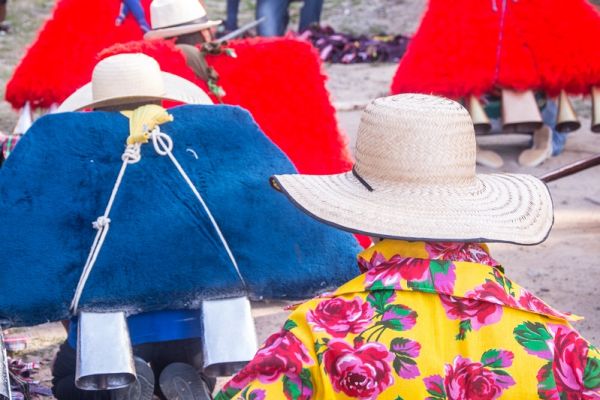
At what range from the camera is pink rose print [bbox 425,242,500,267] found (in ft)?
6.37

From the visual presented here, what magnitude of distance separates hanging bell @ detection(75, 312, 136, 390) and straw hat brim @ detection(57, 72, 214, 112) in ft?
2.42

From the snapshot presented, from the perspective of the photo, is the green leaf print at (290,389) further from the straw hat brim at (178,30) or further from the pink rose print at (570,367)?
the straw hat brim at (178,30)

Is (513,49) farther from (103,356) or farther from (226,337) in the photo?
(103,356)

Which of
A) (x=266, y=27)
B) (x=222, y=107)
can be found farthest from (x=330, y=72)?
(x=222, y=107)

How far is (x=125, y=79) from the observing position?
3.05m

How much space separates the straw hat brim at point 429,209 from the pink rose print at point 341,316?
140 mm

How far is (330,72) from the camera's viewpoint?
30.3 ft

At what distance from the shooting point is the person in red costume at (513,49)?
593 cm

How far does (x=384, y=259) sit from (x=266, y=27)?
7.25 metres

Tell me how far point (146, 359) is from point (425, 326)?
118cm

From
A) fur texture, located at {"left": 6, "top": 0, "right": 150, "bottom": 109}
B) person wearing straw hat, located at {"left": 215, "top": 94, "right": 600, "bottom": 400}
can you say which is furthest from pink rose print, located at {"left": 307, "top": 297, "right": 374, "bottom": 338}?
fur texture, located at {"left": 6, "top": 0, "right": 150, "bottom": 109}

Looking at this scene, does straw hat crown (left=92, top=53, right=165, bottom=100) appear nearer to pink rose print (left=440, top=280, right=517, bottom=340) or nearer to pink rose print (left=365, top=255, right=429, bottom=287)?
pink rose print (left=365, top=255, right=429, bottom=287)

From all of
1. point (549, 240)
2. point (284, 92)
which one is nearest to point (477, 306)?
point (284, 92)

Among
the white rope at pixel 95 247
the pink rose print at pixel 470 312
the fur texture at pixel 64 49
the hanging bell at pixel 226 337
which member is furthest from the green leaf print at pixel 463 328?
the fur texture at pixel 64 49
